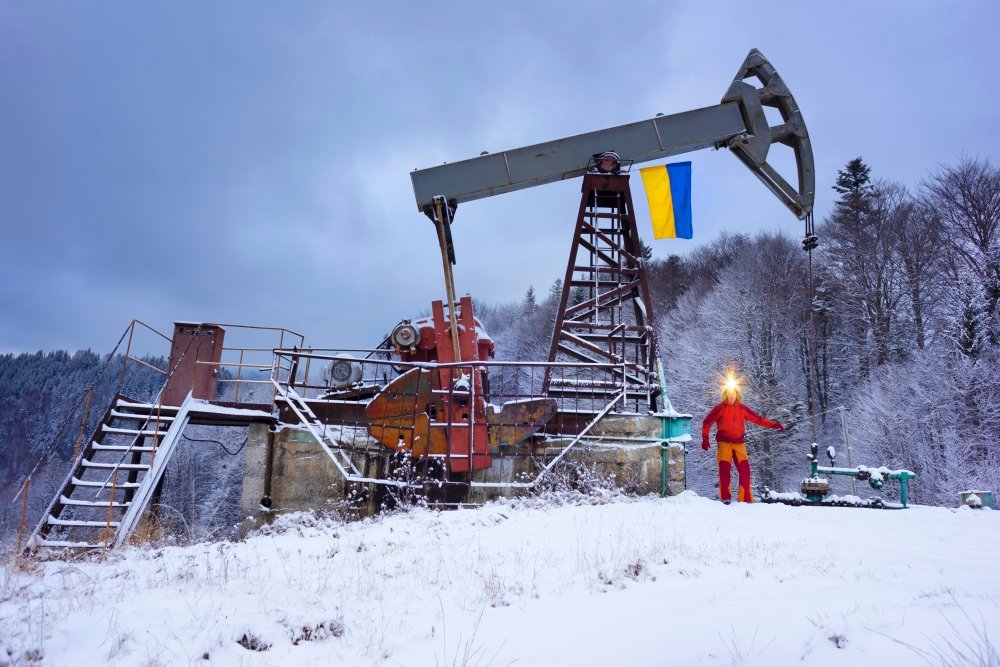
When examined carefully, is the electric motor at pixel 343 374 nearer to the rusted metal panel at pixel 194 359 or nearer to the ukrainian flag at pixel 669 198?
the rusted metal panel at pixel 194 359

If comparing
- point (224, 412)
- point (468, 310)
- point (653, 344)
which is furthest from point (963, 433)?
point (224, 412)

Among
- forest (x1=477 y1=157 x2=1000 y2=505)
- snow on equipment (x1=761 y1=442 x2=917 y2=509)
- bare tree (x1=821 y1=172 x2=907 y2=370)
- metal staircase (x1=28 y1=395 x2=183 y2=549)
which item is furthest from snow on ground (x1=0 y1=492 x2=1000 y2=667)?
bare tree (x1=821 y1=172 x2=907 y2=370)

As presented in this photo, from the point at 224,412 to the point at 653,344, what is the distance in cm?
662

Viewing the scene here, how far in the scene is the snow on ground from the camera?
101 inches

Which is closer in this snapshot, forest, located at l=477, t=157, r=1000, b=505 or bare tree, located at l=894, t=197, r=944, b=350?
forest, located at l=477, t=157, r=1000, b=505

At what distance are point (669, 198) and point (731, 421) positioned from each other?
170 inches

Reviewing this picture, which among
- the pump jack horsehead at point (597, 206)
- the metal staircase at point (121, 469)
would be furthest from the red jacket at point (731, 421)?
the metal staircase at point (121, 469)

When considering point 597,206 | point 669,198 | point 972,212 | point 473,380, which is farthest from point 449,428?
point 972,212

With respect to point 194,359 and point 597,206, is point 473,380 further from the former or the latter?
point 194,359

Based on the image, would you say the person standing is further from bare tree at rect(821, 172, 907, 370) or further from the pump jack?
bare tree at rect(821, 172, 907, 370)

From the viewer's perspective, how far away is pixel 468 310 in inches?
370

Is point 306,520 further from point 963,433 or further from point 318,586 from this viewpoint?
point 963,433

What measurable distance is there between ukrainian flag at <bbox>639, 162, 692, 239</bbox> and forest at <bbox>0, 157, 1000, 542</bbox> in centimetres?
247

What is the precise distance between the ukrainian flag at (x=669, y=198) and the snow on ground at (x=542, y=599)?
591 cm
